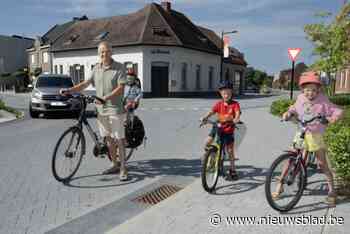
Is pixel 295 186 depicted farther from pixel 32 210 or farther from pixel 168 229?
pixel 32 210

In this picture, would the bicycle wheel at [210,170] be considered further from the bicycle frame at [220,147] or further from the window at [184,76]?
the window at [184,76]

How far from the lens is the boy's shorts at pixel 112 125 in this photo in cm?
514

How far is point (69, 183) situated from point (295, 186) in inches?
126

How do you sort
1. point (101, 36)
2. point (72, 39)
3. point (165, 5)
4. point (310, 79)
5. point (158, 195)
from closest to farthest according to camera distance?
point (310, 79) < point (158, 195) < point (101, 36) < point (165, 5) < point (72, 39)

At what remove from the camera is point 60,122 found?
12562 mm

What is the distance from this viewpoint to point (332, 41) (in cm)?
1658

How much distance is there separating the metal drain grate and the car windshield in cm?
1075

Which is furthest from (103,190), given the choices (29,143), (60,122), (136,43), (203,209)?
(136,43)

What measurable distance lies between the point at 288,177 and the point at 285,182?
2.8 inches

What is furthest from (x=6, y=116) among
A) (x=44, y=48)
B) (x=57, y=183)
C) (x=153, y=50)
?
(x=44, y=48)

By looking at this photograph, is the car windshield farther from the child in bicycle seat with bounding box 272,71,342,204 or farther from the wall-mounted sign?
the wall-mounted sign

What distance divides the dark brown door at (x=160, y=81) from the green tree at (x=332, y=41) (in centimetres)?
1640

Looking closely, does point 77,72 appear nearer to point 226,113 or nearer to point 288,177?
point 226,113

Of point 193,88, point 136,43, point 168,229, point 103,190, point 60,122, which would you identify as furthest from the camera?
point 193,88
